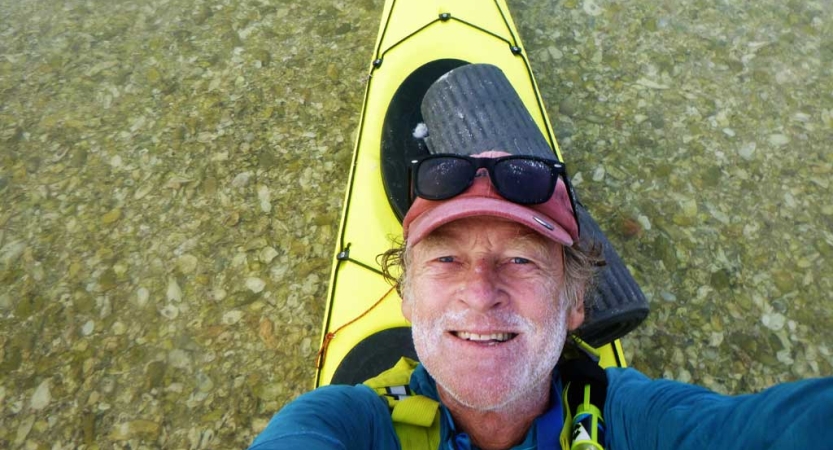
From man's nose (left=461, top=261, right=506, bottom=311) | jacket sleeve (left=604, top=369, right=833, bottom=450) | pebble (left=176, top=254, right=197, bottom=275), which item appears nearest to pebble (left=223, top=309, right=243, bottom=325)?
pebble (left=176, top=254, right=197, bottom=275)

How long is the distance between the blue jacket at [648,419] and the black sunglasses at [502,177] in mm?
627

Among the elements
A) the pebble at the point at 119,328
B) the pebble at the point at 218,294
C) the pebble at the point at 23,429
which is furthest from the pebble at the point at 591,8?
the pebble at the point at 23,429

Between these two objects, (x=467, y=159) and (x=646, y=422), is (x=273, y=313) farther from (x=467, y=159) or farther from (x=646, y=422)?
→ (x=646, y=422)

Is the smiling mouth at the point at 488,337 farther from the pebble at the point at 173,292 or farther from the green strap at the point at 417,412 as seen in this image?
the pebble at the point at 173,292

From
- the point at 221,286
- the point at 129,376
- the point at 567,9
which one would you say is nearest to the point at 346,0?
the point at 567,9

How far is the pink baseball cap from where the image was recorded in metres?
1.67

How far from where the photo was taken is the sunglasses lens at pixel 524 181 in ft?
5.72

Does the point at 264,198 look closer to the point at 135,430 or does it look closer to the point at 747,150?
the point at 135,430

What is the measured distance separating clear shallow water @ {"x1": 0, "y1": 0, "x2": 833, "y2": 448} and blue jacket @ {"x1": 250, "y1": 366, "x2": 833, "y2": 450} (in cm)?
158

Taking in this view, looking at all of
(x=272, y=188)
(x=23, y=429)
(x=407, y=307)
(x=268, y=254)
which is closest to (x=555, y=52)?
(x=272, y=188)

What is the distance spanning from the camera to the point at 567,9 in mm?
4605

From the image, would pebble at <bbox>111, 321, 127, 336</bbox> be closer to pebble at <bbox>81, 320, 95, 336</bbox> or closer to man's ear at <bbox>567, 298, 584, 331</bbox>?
pebble at <bbox>81, 320, 95, 336</bbox>

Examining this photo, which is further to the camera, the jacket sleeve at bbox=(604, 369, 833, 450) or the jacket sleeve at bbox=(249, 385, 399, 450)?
the jacket sleeve at bbox=(249, 385, 399, 450)

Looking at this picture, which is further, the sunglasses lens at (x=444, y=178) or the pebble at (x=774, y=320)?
the pebble at (x=774, y=320)
